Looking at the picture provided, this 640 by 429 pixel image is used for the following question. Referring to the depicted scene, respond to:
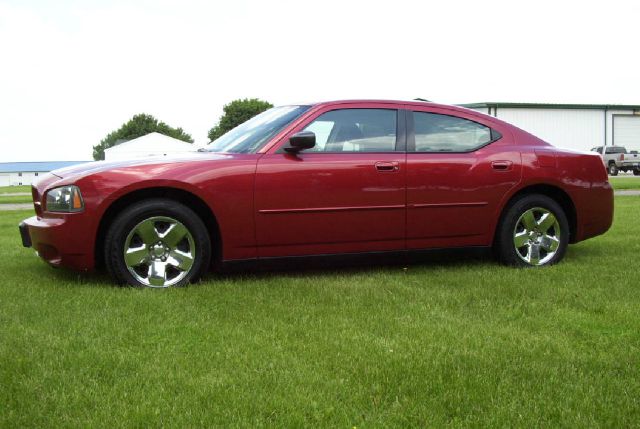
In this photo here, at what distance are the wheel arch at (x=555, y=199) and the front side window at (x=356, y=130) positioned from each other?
3.96 ft

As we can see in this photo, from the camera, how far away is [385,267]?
5.87 m

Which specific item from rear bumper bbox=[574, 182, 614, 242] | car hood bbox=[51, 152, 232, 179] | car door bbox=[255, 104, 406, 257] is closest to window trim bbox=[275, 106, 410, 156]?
car door bbox=[255, 104, 406, 257]

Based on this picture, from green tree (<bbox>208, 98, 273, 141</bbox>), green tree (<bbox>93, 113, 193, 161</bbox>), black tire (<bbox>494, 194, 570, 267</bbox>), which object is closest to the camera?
black tire (<bbox>494, 194, 570, 267</bbox>)

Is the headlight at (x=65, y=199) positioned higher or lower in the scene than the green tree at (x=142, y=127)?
lower

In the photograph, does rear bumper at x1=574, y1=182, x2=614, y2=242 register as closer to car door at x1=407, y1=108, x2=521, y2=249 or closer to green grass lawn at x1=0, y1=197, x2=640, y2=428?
car door at x1=407, y1=108, x2=521, y2=249

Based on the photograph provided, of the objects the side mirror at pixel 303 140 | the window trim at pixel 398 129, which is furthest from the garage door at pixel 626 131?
the side mirror at pixel 303 140

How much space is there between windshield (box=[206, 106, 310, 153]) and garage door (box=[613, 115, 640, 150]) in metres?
52.8

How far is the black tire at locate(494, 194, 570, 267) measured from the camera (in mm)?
5656

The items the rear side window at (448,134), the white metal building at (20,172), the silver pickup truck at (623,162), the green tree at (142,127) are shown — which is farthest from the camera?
the white metal building at (20,172)

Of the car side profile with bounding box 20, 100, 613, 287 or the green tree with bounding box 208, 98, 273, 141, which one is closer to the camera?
the car side profile with bounding box 20, 100, 613, 287

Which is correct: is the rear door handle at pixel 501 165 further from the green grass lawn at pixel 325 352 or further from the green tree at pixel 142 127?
the green tree at pixel 142 127

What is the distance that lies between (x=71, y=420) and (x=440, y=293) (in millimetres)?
2781

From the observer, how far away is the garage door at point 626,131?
52.7m


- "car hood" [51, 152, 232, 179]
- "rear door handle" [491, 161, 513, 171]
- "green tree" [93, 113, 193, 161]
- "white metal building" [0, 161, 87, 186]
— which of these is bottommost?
"white metal building" [0, 161, 87, 186]
